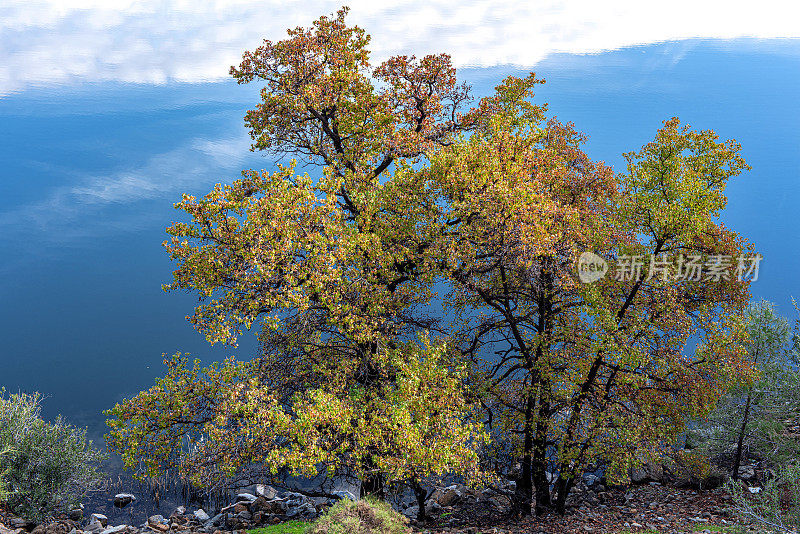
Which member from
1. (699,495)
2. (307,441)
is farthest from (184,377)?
(699,495)

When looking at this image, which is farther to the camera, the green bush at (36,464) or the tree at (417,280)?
the green bush at (36,464)

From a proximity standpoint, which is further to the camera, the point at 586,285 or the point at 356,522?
the point at 586,285

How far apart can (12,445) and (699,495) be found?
3417 centimetres

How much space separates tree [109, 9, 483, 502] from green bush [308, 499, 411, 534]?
5.07 feet

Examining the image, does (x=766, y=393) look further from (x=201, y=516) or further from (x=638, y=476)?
(x=201, y=516)

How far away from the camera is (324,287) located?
1922cm

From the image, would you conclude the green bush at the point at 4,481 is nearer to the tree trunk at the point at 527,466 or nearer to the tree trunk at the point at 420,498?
the tree trunk at the point at 420,498

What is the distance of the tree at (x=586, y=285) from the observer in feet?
66.0

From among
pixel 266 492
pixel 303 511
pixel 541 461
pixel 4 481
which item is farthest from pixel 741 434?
pixel 4 481

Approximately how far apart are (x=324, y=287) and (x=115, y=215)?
9761 centimetres

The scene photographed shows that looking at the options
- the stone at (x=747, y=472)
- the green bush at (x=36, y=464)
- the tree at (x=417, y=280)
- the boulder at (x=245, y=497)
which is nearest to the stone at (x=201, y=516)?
the boulder at (x=245, y=497)

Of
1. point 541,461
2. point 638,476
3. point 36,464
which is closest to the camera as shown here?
point 541,461

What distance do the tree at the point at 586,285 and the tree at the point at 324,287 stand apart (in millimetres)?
2434

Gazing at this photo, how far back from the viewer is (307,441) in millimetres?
17484
